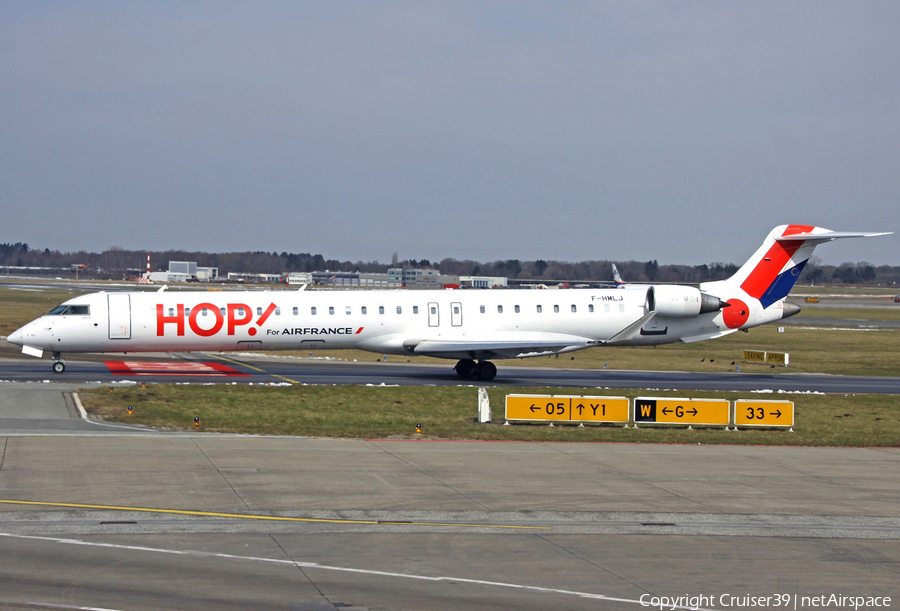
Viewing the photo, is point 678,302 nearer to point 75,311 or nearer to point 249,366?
point 249,366

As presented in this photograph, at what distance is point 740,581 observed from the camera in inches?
440

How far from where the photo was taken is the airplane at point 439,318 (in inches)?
1258

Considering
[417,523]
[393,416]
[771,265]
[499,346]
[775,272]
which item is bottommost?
[393,416]

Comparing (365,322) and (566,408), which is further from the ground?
(365,322)

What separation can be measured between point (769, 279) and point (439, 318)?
14190 millimetres

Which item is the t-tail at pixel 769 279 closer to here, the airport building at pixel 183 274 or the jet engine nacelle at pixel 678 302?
the jet engine nacelle at pixel 678 302

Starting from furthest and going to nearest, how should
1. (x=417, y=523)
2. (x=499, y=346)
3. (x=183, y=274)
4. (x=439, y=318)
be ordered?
(x=183, y=274) → (x=439, y=318) → (x=499, y=346) → (x=417, y=523)

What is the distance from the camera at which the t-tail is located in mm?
37000

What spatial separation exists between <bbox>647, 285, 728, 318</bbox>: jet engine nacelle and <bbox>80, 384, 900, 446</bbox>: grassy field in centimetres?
604

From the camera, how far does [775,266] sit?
3738 centimetres

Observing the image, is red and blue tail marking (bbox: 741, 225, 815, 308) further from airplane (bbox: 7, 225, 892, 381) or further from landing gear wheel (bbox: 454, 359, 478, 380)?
landing gear wheel (bbox: 454, 359, 478, 380)

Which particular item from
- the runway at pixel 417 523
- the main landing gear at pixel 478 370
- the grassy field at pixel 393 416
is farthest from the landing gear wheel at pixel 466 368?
the runway at pixel 417 523

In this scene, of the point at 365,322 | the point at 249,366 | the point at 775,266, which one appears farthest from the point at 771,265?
the point at 249,366

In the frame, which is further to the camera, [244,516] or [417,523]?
[417,523]
